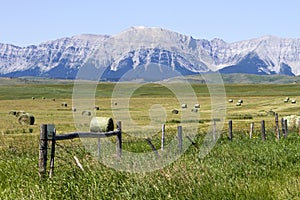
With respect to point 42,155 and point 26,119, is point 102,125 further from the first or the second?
point 42,155

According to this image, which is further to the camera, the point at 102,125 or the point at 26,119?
the point at 26,119

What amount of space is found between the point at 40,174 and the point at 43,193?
212cm

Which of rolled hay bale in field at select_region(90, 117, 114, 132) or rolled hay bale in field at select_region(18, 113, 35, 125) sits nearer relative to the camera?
rolled hay bale in field at select_region(90, 117, 114, 132)

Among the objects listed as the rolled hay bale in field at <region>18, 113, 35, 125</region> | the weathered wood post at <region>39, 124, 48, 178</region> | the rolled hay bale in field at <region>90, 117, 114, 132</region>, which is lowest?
the rolled hay bale in field at <region>18, 113, 35, 125</region>

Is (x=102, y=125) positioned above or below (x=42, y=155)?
below

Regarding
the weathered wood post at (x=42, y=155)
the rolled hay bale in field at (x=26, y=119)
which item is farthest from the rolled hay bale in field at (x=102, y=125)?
the weathered wood post at (x=42, y=155)

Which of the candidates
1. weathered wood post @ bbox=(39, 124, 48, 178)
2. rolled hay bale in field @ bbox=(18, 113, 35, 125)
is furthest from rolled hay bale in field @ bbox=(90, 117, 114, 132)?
weathered wood post @ bbox=(39, 124, 48, 178)

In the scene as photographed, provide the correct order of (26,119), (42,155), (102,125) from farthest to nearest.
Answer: (26,119), (102,125), (42,155)

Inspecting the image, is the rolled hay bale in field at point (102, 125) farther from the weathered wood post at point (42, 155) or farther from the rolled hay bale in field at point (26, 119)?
the weathered wood post at point (42, 155)

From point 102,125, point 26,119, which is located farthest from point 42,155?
point 26,119

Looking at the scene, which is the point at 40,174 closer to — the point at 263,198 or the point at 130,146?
the point at 263,198

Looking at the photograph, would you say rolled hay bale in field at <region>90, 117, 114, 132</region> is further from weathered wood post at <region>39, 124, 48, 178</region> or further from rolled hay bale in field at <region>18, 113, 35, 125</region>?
weathered wood post at <region>39, 124, 48, 178</region>

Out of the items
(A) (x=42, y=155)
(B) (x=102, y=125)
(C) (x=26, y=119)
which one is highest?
(A) (x=42, y=155)

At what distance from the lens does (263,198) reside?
9.19 metres
